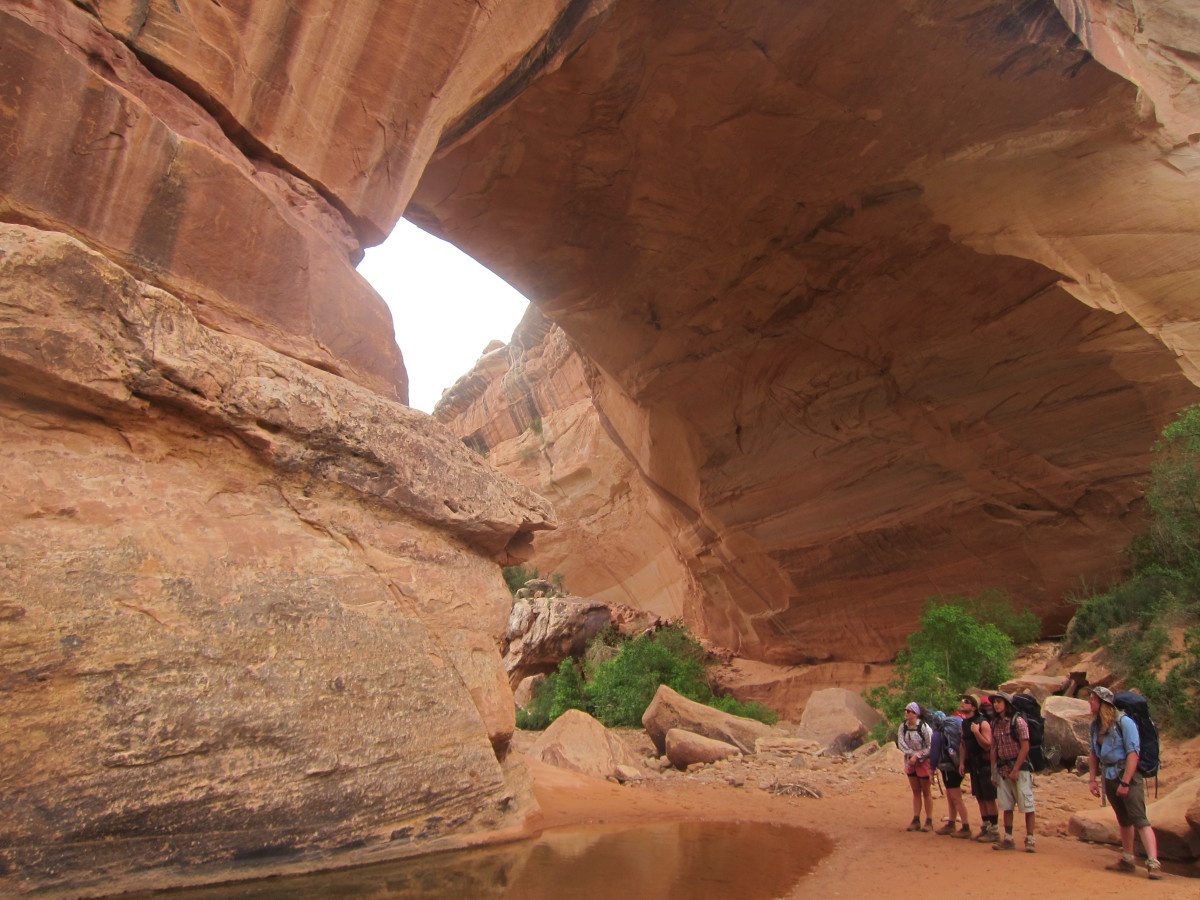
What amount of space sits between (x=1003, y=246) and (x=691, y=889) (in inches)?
404

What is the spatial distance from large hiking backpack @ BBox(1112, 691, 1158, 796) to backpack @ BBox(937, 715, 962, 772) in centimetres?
154

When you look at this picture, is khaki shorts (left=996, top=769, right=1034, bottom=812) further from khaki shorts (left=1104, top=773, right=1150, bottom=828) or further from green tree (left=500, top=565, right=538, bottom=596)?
green tree (left=500, top=565, right=538, bottom=596)

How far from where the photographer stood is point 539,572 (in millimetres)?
28156

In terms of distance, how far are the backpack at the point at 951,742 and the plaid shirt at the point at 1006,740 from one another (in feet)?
1.52

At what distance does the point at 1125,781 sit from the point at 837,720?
8.05 metres

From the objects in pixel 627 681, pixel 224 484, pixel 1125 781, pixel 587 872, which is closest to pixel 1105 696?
pixel 1125 781

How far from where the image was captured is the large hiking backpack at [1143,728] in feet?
15.1

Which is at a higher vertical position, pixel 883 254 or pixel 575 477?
pixel 575 477

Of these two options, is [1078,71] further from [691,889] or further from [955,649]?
[691,889]

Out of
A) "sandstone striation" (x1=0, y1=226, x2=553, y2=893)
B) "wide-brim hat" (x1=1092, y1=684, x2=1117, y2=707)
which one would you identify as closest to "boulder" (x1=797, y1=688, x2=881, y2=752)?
"wide-brim hat" (x1=1092, y1=684, x2=1117, y2=707)

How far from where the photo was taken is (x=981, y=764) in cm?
583

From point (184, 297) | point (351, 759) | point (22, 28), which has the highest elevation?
point (22, 28)

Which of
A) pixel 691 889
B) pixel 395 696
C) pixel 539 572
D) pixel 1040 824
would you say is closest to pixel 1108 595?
pixel 1040 824

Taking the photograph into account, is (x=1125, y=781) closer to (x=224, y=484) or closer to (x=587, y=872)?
(x=587, y=872)
